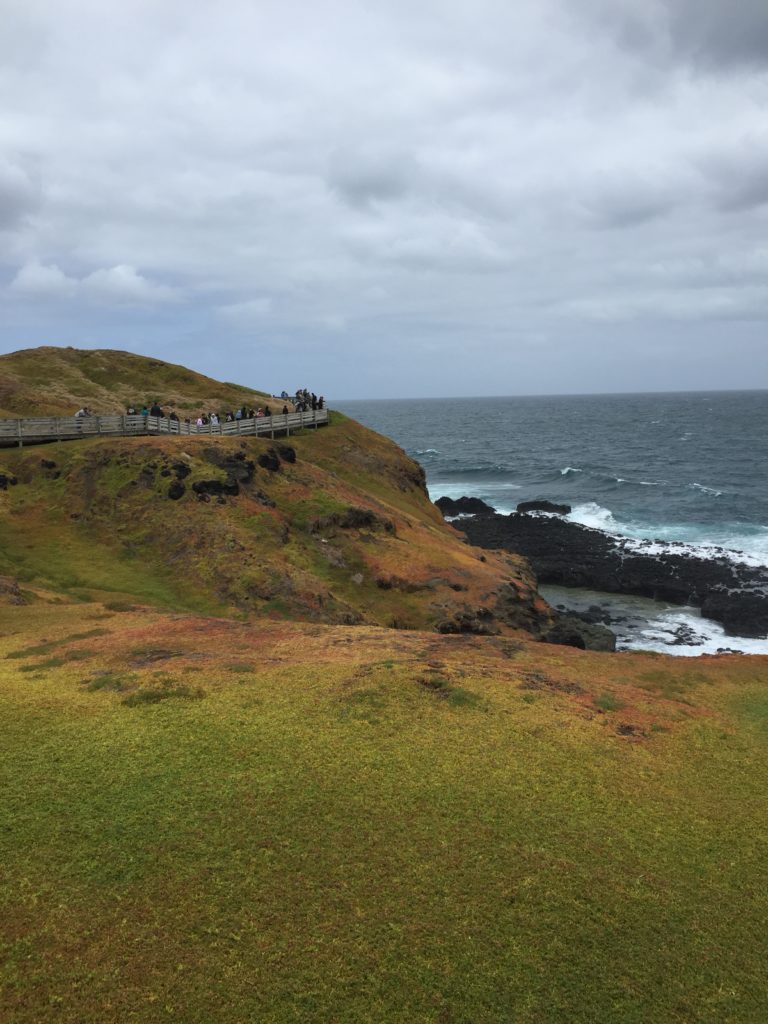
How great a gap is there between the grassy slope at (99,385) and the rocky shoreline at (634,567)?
109 ft

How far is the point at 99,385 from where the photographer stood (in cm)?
7088

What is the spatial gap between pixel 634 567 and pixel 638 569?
71cm

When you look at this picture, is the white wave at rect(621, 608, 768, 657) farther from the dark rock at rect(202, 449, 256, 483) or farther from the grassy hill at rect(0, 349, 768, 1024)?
the dark rock at rect(202, 449, 256, 483)

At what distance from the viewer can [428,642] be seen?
23.0 metres

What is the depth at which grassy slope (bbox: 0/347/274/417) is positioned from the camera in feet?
198

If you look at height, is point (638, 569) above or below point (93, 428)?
below

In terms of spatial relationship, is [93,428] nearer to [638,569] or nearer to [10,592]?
[10,592]

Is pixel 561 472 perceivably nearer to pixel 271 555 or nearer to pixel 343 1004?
pixel 271 555

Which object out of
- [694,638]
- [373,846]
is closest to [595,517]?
[694,638]

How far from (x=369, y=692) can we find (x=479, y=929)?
7.83 metres

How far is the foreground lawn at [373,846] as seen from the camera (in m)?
9.03

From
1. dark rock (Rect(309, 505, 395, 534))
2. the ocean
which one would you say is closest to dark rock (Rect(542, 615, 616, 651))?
the ocean

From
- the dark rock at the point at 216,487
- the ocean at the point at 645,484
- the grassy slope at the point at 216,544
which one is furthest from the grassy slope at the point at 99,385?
the ocean at the point at 645,484

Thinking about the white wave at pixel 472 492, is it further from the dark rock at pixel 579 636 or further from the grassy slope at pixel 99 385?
the dark rock at pixel 579 636
